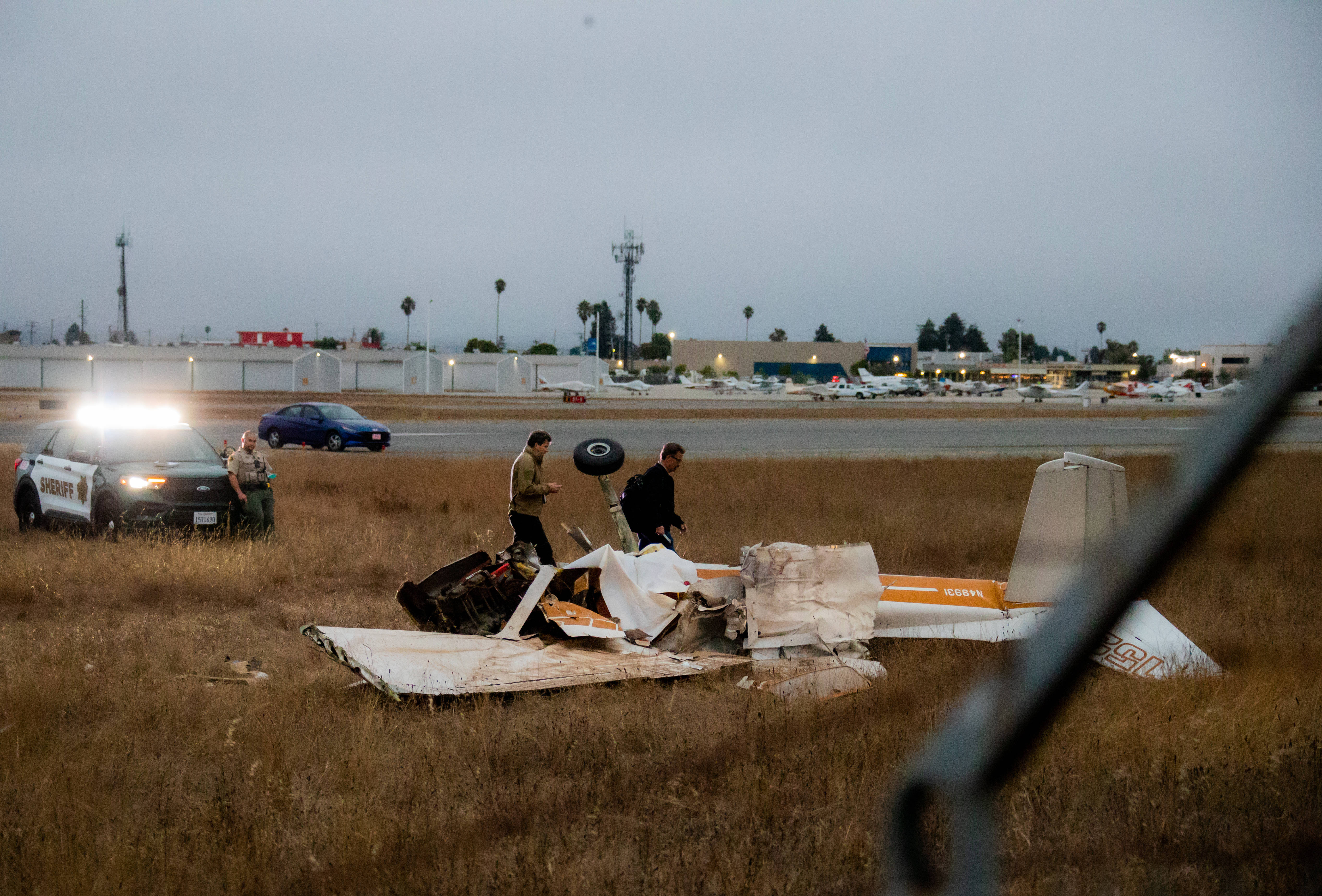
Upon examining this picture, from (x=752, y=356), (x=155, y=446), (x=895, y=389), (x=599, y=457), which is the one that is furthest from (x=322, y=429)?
(x=752, y=356)

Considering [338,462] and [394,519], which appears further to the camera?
[338,462]

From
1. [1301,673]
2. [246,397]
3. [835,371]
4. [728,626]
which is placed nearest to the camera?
[1301,673]

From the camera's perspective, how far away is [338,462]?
24094 millimetres

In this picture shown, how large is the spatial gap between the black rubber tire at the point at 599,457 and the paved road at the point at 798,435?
17.8 meters

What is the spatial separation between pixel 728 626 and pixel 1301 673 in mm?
4029

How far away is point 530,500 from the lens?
33.2 ft

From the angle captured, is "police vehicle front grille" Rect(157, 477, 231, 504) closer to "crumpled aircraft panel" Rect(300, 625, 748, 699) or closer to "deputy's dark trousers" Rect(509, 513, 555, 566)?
"deputy's dark trousers" Rect(509, 513, 555, 566)

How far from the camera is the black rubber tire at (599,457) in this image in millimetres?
8516

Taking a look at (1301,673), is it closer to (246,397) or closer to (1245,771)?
(1245,771)

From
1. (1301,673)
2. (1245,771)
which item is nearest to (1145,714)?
(1245,771)

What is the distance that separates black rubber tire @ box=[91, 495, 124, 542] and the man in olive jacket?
539 cm

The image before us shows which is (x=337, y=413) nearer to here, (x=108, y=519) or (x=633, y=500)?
(x=108, y=519)

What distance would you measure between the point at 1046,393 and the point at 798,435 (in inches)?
1892

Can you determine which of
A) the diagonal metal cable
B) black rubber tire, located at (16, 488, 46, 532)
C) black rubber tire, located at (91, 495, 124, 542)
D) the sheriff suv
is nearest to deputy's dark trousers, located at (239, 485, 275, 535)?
the sheriff suv
